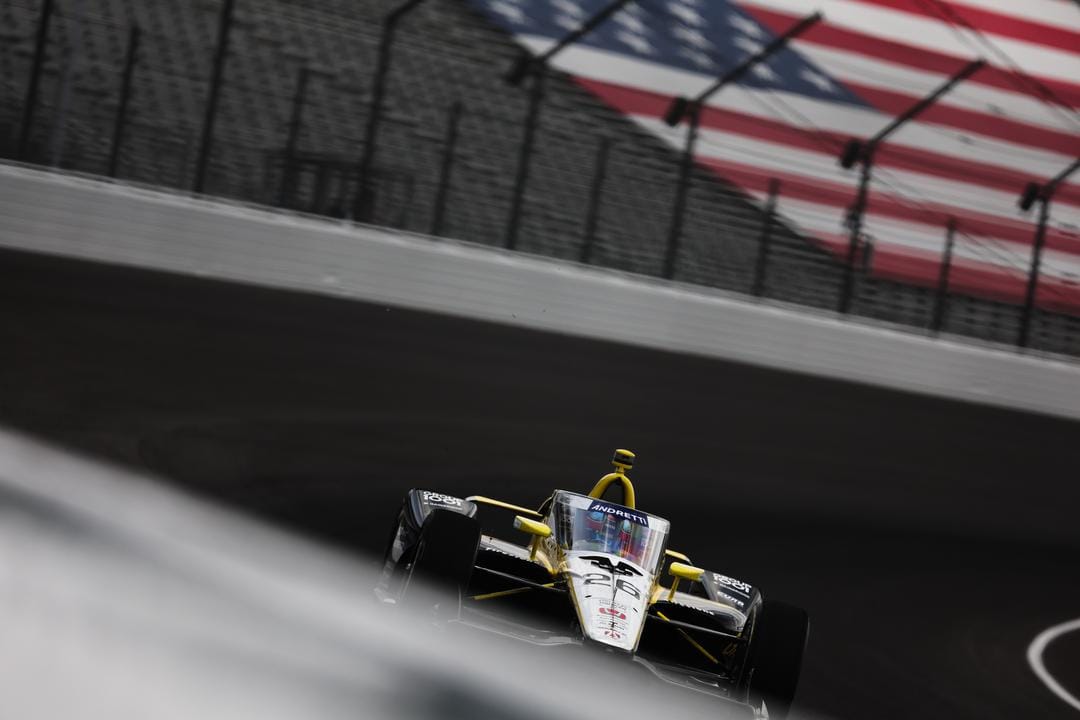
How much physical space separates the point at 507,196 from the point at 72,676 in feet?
26.7

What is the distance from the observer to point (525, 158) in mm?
8703

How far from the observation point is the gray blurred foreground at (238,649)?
52cm

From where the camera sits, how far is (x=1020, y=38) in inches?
476

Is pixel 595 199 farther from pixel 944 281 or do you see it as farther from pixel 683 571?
pixel 683 571

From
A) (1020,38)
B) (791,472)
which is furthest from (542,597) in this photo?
(1020,38)

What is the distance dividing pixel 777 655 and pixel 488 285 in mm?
4863

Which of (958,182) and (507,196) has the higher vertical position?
(958,182)

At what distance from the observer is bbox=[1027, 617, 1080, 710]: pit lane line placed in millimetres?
5622

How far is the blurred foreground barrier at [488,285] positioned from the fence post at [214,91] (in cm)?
23

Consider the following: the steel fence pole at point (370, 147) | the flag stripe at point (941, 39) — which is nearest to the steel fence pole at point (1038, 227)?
the flag stripe at point (941, 39)

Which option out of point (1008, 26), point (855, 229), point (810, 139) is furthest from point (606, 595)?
point (1008, 26)

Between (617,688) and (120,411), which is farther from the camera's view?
(120,411)

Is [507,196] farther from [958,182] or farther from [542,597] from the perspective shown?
[542,597]

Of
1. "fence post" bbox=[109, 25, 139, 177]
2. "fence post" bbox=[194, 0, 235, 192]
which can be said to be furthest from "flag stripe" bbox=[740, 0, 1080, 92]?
"fence post" bbox=[109, 25, 139, 177]
